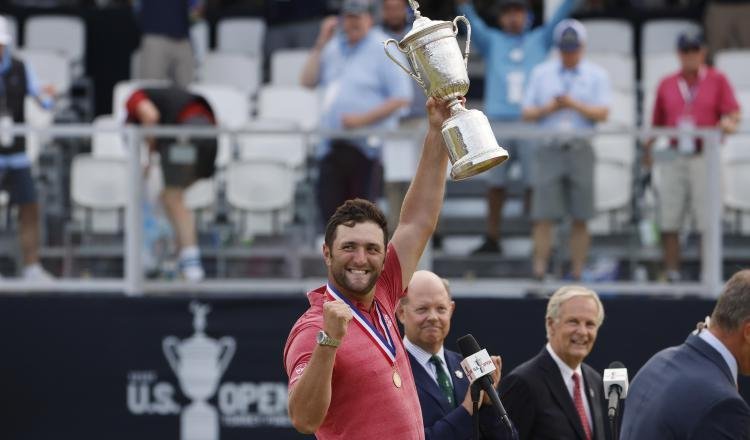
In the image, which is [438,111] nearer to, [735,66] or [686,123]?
[686,123]

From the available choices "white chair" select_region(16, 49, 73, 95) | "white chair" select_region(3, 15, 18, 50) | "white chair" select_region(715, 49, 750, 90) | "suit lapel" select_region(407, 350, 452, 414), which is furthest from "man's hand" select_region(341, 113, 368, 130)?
"white chair" select_region(3, 15, 18, 50)

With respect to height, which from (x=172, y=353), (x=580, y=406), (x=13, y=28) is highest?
(x=13, y=28)

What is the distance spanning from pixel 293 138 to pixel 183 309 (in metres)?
1.53

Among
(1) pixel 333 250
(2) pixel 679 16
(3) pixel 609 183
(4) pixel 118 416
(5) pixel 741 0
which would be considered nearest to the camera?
(1) pixel 333 250

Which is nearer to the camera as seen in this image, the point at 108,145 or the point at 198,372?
the point at 108,145

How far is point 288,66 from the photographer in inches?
595

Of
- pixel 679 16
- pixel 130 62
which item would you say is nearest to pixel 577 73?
pixel 679 16

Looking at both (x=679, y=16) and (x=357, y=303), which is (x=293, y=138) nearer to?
(x=357, y=303)

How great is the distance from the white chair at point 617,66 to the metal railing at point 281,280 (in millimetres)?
3876

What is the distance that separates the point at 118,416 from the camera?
1136 cm

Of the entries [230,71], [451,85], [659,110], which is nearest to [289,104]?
[230,71]

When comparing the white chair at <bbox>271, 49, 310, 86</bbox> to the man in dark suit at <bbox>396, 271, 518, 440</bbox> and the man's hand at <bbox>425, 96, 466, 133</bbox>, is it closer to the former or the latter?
the man in dark suit at <bbox>396, 271, 518, 440</bbox>

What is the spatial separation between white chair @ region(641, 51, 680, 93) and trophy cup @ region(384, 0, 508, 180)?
9.41 m

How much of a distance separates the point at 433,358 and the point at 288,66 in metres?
8.65
